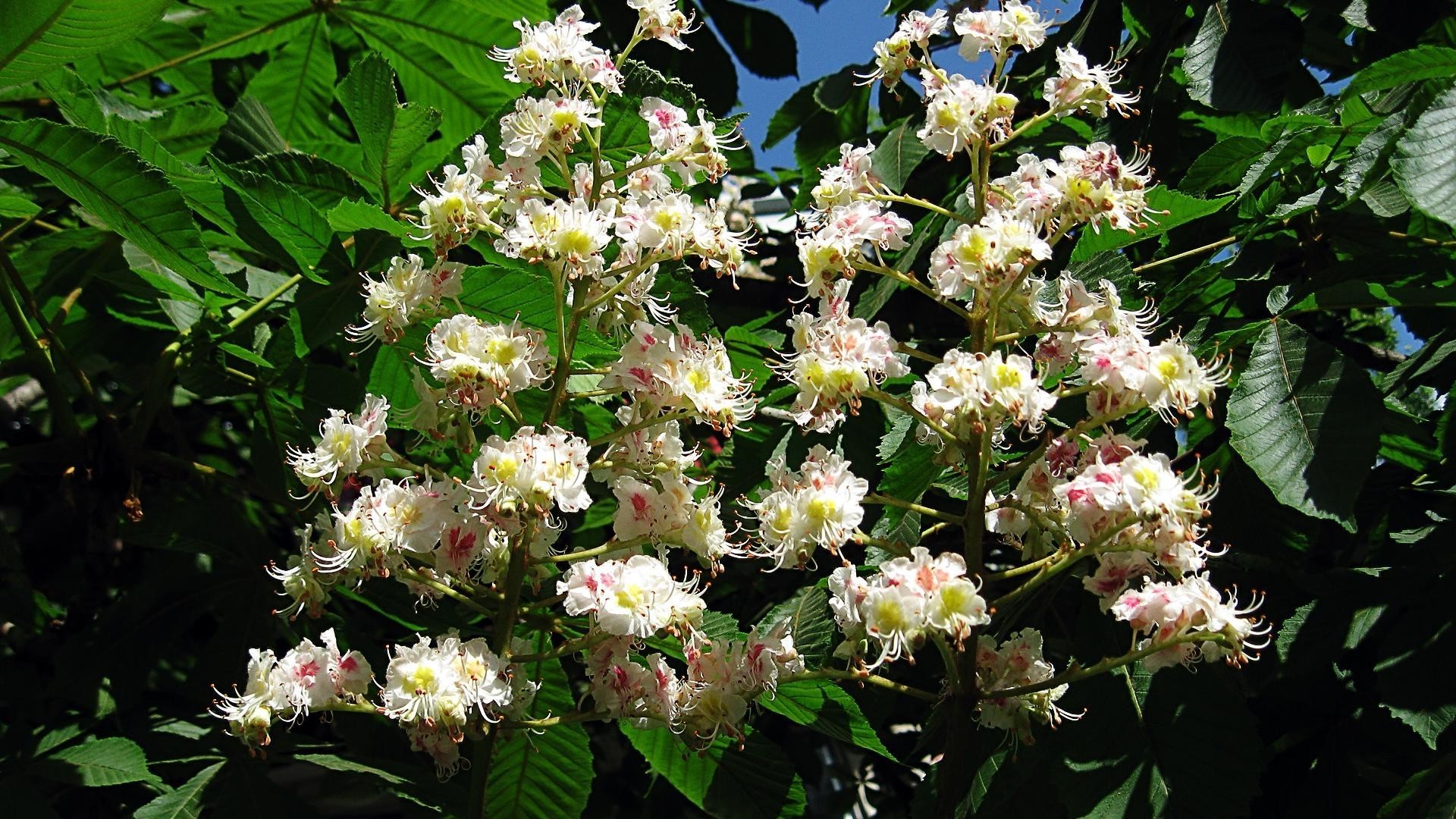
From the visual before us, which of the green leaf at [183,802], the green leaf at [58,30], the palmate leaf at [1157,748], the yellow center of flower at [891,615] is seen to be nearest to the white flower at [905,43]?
the yellow center of flower at [891,615]

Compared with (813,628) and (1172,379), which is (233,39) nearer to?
(813,628)

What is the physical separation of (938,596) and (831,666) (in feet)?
1.26

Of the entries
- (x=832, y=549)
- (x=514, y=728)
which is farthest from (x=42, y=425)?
(x=832, y=549)

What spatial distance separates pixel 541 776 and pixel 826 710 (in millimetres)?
336

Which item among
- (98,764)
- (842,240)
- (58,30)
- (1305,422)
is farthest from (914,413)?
(98,764)

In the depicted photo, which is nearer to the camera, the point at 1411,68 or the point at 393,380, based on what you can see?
the point at 1411,68

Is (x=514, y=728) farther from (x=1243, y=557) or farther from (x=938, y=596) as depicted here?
(x=1243, y=557)

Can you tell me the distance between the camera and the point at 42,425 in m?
2.72

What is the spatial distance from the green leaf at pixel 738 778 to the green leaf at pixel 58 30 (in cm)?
103

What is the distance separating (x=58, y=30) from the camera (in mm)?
1444

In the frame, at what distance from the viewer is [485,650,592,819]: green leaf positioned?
4.55 feet

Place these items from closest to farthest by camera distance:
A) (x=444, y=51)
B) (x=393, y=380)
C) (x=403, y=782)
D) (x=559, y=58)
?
1. (x=559, y=58)
2. (x=403, y=782)
3. (x=393, y=380)
4. (x=444, y=51)

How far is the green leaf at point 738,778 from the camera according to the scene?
140 cm

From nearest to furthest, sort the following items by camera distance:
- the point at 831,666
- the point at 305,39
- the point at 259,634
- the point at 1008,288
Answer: the point at 1008,288, the point at 831,666, the point at 259,634, the point at 305,39
